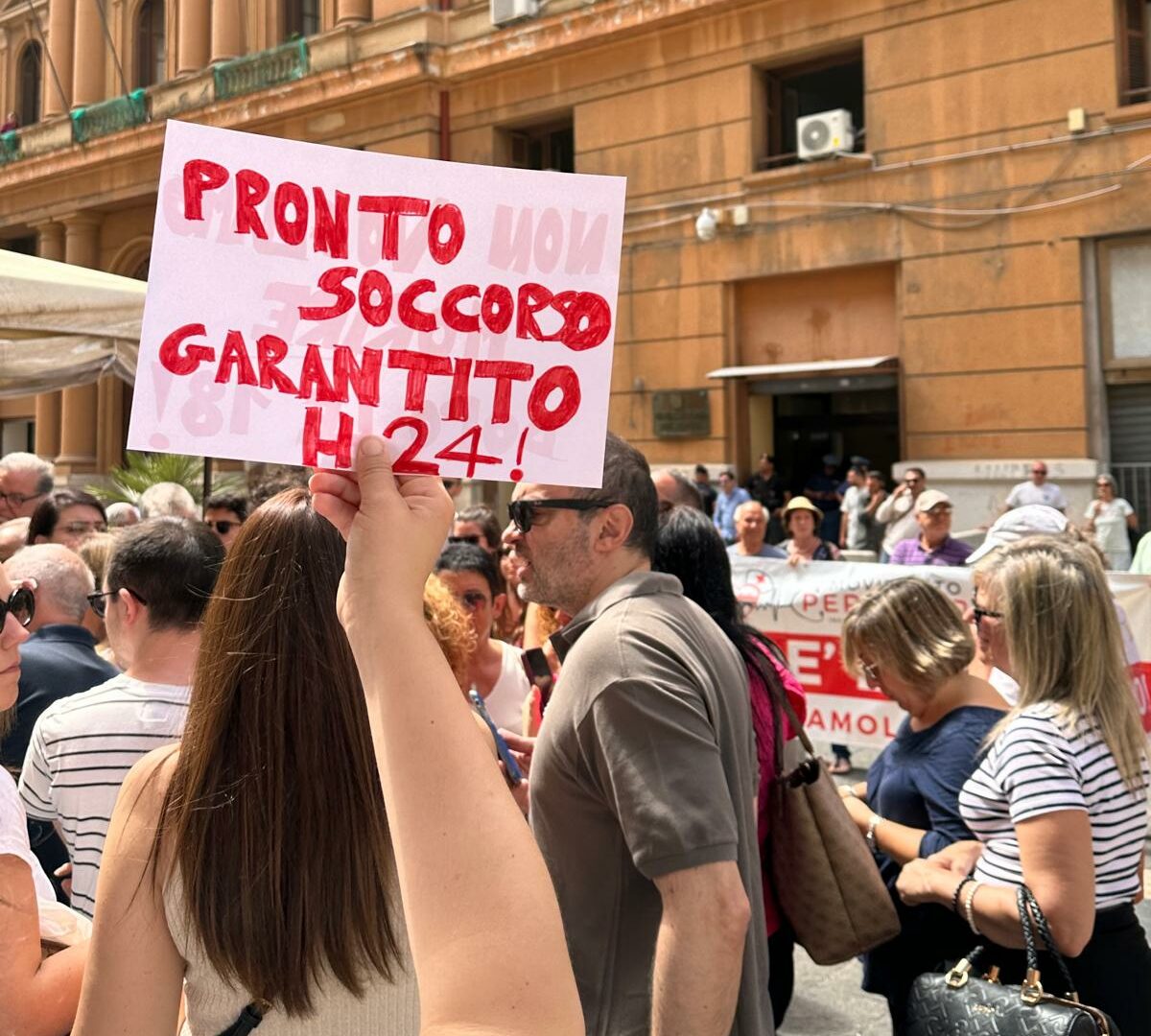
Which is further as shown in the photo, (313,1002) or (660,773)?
(660,773)

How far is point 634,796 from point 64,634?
7.26 ft

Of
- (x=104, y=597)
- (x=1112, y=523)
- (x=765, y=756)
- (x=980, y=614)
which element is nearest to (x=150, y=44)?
(x=1112, y=523)

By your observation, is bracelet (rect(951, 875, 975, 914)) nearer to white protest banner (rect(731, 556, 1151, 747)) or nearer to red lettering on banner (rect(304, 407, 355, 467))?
red lettering on banner (rect(304, 407, 355, 467))

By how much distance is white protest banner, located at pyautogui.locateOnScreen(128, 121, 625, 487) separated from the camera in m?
1.41

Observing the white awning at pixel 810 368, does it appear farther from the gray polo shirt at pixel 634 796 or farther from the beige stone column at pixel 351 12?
the gray polo shirt at pixel 634 796

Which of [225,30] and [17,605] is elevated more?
[225,30]

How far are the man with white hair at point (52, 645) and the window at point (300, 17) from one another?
19703 millimetres

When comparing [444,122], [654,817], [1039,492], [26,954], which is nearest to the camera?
[26,954]

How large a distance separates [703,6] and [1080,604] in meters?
14.9

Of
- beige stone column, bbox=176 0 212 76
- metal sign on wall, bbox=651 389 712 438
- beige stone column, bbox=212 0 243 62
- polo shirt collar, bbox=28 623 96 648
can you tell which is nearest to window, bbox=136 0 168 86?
beige stone column, bbox=176 0 212 76

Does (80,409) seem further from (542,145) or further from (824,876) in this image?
(824,876)

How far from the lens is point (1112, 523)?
12758mm

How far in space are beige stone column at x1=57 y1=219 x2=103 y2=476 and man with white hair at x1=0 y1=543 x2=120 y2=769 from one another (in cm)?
2139

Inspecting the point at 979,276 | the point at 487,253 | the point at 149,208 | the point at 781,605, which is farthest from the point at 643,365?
the point at 487,253
